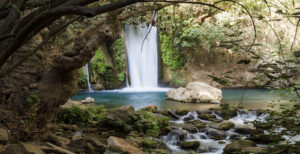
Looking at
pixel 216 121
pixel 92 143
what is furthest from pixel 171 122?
A: pixel 92 143

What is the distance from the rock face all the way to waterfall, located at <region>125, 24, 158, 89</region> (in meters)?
7.11

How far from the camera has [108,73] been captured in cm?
2061

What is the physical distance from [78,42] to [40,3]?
7.88 ft

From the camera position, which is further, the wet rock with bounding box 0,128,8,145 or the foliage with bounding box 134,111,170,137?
the foliage with bounding box 134,111,170,137

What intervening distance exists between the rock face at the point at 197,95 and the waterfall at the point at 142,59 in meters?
7.11

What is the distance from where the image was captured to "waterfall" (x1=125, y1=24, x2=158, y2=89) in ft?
68.5

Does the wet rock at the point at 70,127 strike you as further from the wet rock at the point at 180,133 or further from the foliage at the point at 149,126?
the wet rock at the point at 180,133

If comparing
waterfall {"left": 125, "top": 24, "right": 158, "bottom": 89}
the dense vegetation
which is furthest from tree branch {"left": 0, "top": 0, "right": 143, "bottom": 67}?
waterfall {"left": 125, "top": 24, "right": 158, "bottom": 89}

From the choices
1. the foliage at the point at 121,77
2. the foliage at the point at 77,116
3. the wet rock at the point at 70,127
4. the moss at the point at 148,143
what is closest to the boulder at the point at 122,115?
the foliage at the point at 77,116

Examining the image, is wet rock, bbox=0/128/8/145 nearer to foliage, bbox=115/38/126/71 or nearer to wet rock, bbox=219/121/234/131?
wet rock, bbox=219/121/234/131

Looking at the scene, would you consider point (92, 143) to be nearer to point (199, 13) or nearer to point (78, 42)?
point (78, 42)

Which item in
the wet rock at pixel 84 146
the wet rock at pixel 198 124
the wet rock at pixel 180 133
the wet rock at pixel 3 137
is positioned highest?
the wet rock at pixel 3 137

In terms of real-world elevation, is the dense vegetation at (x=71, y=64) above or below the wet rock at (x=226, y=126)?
above

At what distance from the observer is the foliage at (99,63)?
19812 millimetres
